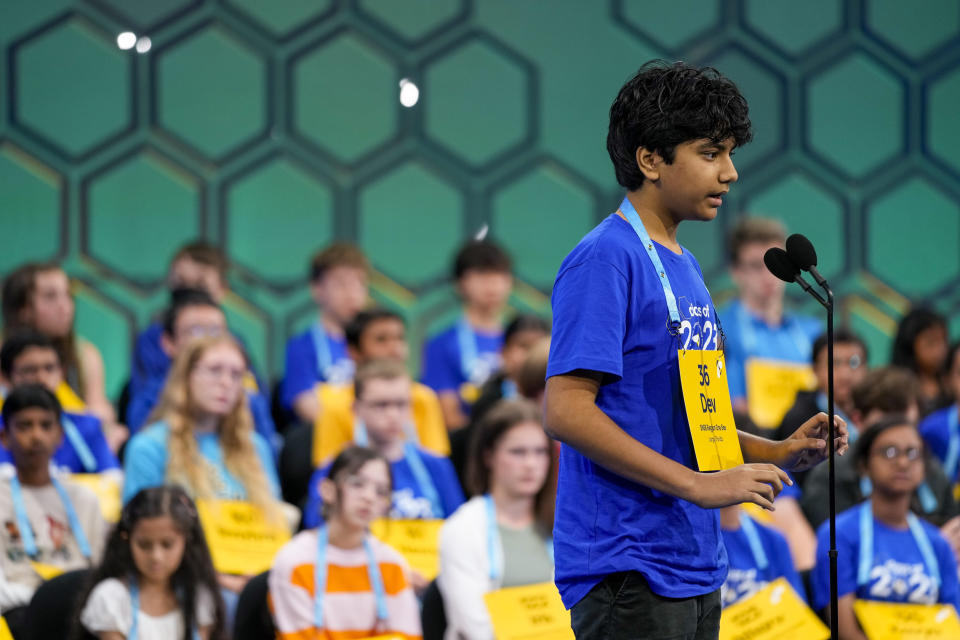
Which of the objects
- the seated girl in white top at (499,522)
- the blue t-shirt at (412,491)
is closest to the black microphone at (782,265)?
the seated girl in white top at (499,522)

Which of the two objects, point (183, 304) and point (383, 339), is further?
point (383, 339)

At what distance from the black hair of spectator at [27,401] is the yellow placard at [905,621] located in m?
2.59

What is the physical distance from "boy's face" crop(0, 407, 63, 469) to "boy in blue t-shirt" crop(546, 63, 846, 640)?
262 cm

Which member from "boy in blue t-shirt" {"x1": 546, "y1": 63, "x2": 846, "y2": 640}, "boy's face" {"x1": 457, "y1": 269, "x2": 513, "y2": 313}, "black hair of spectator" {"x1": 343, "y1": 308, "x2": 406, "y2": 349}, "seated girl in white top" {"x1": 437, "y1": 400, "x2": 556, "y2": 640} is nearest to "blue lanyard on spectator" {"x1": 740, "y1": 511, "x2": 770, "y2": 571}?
"seated girl in white top" {"x1": 437, "y1": 400, "x2": 556, "y2": 640}

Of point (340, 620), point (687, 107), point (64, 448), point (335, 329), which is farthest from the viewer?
point (335, 329)

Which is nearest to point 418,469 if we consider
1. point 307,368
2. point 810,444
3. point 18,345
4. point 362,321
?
point 362,321

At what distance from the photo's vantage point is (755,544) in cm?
411

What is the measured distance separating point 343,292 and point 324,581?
2134 millimetres

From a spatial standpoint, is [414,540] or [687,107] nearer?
[687,107]

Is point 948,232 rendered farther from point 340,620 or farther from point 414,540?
point 340,620

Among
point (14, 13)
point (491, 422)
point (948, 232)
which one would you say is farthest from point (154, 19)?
point (948, 232)

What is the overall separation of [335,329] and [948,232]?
349cm

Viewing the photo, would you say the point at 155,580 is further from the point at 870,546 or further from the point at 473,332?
the point at 473,332

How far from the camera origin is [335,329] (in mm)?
5777
